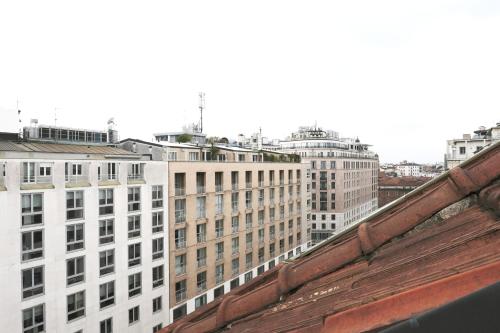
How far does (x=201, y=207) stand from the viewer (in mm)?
35312

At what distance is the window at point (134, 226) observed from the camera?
29.0m

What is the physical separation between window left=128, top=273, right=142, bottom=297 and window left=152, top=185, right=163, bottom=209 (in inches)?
231

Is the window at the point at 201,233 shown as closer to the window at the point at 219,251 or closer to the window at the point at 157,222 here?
the window at the point at 219,251

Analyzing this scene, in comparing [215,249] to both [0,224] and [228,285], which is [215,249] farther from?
[0,224]

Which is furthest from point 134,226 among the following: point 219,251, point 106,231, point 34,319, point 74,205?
point 219,251

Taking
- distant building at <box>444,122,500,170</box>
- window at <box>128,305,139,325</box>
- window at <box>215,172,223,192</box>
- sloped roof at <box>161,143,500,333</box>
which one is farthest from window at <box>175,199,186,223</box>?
distant building at <box>444,122,500,170</box>

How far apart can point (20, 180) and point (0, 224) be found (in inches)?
114

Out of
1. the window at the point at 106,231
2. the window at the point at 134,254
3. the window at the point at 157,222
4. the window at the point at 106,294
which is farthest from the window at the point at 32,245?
the window at the point at 157,222

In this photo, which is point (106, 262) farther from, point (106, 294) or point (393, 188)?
point (393, 188)

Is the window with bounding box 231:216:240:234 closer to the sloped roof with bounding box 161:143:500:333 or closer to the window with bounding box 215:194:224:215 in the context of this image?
the window with bounding box 215:194:224:215

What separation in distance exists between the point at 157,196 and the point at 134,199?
225 cm

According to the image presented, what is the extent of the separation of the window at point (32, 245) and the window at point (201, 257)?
1462 centimetres

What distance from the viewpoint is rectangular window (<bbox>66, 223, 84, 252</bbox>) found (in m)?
25.0

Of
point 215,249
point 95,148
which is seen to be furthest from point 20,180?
point 215,249
